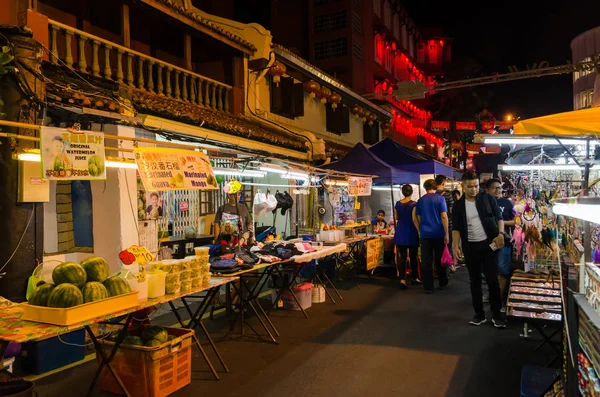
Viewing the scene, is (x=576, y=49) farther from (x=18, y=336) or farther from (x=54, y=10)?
(x=18, y=336)

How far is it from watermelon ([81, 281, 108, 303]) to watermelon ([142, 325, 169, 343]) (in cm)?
90

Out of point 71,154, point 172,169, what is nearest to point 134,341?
point 172,169

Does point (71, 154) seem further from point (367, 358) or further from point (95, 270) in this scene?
point (367, 358)

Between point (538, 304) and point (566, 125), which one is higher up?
point (566, 125)

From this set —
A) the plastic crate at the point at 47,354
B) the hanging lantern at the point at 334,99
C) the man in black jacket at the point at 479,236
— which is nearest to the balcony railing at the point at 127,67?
the plastic crate at the point at 47,354

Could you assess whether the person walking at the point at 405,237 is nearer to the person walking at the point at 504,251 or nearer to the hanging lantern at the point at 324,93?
the person walking at the point at 504,251

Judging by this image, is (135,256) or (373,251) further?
(373,251)

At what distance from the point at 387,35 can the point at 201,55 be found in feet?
52.4

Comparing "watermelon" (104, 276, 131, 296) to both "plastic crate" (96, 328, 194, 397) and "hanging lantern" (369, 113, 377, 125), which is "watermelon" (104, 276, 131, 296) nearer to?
"plastic crate" (96, 328, 194, 397)

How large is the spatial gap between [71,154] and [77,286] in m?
1.10

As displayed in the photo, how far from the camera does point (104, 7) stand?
8242mm

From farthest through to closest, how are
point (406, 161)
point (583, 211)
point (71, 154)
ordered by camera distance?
point (406, 161), point (71, 154), point (583, 211)

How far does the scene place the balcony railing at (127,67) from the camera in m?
6.70

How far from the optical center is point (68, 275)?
3.67m
